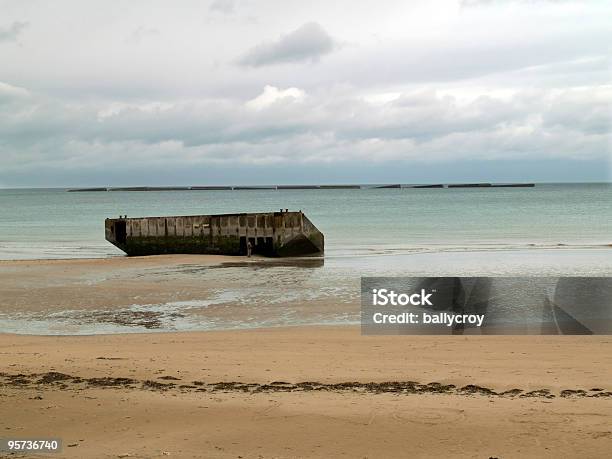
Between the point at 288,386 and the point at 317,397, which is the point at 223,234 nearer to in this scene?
the point at 288,386

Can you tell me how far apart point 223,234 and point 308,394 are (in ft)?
75.5

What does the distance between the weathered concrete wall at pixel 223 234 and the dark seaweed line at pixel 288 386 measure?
21.0 metres

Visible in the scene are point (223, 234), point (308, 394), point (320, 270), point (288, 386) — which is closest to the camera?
point (308, 394)

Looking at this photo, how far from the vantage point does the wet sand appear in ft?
21.1

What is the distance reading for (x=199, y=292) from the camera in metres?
19.5

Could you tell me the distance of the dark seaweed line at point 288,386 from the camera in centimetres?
809

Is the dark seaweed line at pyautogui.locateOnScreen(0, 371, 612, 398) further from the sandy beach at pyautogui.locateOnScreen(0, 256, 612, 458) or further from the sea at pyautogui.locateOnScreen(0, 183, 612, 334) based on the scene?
the sea at pyautogui.locateOnScreen(0, 183, 612, 334)

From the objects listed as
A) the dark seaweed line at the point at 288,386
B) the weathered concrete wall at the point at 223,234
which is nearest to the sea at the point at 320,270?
the weathered concrete wall at the point at 223,234

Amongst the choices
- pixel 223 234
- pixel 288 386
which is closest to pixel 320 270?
pixel 223 234

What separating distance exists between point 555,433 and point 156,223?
27.1 m

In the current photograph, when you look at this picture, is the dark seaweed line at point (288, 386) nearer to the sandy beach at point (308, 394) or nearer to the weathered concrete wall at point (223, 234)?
the sandy beach at point (308, 394)

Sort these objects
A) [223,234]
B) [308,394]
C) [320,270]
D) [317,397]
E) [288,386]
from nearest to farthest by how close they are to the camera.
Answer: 1. [317,397]
2. [308,394]
3. [288,386]
4. [320,270]
5. [223,234]

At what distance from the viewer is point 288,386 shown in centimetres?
853

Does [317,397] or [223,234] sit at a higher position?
[223,234]
